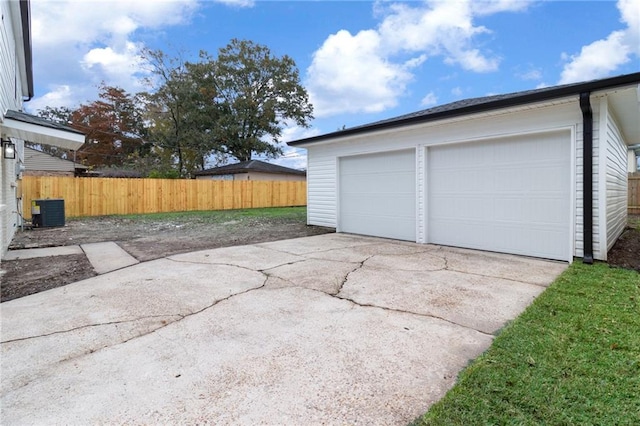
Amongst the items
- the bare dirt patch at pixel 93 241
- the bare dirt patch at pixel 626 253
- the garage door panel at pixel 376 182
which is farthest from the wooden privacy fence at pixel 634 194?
the bare dirt patch at pixel 93 241

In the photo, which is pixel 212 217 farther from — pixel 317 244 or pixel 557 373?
pixel 557 373

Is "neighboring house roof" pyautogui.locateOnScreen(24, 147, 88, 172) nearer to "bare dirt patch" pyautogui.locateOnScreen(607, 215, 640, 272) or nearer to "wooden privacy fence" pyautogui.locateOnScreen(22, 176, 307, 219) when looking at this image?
"wooden privacy fence" pyautogui.locateOnScreen(22, 176, 307, 219)

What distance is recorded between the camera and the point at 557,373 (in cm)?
201

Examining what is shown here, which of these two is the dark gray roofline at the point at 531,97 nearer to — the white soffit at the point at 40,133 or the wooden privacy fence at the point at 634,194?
the white soffit at the point at 40,133

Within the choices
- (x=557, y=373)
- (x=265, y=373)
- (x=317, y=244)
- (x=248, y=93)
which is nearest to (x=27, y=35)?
(x=317, y=244)

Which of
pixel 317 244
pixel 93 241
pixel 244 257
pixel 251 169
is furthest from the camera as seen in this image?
pixel 251 169

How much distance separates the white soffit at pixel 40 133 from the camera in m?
5.36

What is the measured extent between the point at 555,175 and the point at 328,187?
529 centimetres

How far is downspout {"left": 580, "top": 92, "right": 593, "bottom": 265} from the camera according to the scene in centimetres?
493

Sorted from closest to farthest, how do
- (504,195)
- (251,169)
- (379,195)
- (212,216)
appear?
(504,195) < (379,195) < (212,216) < (251,169)

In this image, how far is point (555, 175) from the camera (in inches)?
211

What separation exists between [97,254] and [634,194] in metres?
18.6

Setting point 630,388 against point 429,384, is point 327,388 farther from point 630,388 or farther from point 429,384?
point 630,388

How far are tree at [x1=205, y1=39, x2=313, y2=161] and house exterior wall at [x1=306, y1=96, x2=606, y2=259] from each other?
752 inches
